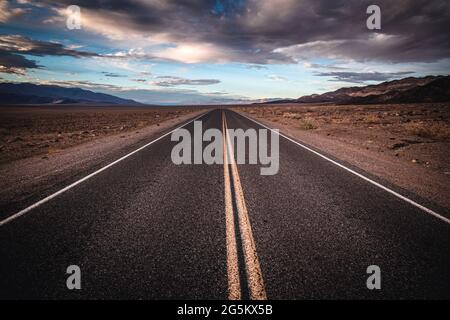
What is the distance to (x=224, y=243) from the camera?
3.82m

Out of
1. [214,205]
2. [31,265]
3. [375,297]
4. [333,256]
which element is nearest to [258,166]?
[214,205]

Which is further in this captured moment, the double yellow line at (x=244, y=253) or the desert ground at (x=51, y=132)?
the desert ground at (x=51, y=132)

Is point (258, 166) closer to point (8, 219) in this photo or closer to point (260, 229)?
point (260, 229)

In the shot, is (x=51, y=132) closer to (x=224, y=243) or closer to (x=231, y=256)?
(x=224, y=243)

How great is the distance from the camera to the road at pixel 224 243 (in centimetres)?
292

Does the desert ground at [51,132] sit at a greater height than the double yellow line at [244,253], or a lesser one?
greater

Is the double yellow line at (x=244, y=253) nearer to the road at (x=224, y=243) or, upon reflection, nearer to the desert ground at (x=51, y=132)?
the road at (x=224, y=243)

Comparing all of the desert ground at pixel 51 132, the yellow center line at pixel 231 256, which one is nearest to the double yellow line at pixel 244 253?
the yellow center line at pixel 231 256

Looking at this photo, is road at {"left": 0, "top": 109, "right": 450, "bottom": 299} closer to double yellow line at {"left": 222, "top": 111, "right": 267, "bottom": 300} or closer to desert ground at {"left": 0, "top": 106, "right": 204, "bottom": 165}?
double yellow line at {"left": 222, "top": 111, "right": 267, "bottom": 300}

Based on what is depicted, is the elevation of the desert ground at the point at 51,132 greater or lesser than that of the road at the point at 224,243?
greater

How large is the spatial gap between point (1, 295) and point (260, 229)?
330cm

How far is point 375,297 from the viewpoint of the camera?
282 centimetres

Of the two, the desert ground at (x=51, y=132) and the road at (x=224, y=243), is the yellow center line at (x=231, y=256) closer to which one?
the road at (x=224, y=243)

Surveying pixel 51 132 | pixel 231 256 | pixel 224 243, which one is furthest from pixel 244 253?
pixel 51 132
